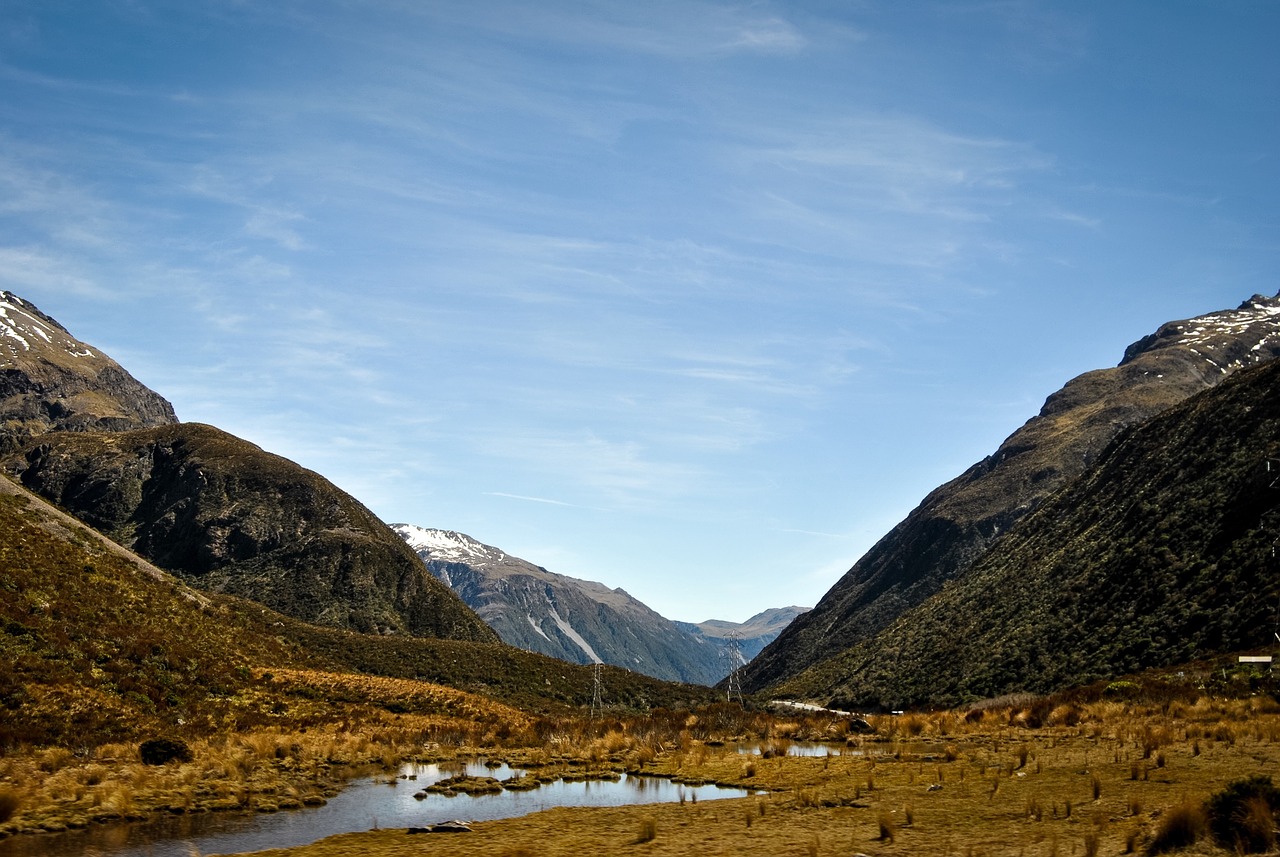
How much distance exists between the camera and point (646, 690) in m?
97.3

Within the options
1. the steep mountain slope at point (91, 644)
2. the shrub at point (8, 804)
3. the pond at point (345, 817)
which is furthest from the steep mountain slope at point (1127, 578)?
the steep mountain slope at point (91, 644)

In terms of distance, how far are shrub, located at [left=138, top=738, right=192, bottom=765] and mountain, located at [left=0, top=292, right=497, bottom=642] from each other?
99.2 meters

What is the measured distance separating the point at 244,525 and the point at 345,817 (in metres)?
134

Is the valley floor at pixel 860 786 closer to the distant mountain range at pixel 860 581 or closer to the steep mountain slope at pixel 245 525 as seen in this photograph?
the distant mountain range at pixel 860 581

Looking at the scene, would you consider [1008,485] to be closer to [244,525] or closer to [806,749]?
[244,525]

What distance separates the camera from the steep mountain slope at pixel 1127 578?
189 ft

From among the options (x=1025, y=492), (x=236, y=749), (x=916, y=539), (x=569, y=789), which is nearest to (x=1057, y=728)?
(x=569, y=789)

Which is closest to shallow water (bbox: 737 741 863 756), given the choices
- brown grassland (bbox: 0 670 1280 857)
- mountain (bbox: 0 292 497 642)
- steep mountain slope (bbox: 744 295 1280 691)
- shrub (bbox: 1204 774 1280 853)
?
brown grassland (bbox: 0 670 1280 857)

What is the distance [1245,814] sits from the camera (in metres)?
14.9

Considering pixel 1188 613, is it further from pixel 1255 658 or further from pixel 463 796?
pixel 463 796

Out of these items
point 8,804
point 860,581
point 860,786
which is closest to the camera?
point 8,804

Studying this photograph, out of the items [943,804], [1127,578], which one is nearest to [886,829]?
[943,804]

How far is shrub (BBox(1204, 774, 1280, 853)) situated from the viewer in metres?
Result: 14.2

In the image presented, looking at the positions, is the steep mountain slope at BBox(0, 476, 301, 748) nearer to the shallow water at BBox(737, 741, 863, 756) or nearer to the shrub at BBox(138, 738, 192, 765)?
the shrub at BBox(138, 738, 192, 765)
